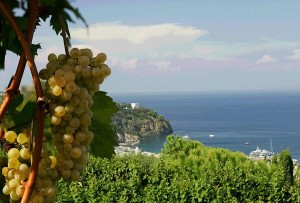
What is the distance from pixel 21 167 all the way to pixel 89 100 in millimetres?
99

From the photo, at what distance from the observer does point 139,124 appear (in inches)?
1754

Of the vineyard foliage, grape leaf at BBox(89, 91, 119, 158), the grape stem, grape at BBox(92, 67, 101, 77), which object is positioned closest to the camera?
the grape stem

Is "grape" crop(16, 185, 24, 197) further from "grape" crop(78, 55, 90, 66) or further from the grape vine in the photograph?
"grape" crop(78, 55, 90, 66)

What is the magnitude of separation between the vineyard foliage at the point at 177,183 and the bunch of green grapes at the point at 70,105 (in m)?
5.01

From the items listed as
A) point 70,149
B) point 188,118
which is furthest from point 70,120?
point 188,118

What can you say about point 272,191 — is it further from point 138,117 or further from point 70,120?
point 138,117

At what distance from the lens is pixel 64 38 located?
47 cm

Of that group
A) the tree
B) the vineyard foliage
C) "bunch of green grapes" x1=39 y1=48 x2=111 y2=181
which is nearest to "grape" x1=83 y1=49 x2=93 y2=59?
"bunch of green grapes" x1=39 y1=48 x2=111 y2=181

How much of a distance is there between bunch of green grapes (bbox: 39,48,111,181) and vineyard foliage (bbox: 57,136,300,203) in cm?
501

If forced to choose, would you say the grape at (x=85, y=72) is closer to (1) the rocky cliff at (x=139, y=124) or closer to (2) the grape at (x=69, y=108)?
(2) the grape at (x=69, y=108)

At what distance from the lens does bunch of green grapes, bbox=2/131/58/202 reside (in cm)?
43

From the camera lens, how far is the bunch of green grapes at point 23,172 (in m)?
0.43

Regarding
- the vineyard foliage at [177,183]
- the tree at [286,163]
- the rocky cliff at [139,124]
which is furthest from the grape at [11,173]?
the rocky cliff at [139,124]

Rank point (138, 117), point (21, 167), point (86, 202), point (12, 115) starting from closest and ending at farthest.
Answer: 1. point (21, 167)
2. point (12, 115)
3. point (86, 202)
4. point (138, 117)
